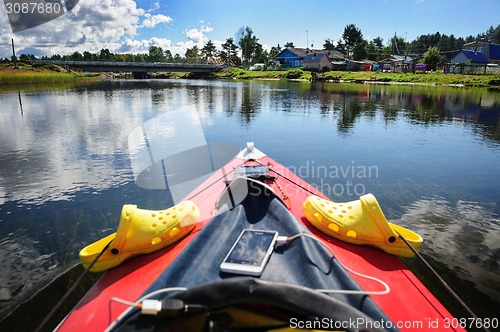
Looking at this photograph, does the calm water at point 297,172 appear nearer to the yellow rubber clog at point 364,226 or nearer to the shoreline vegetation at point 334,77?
the yellow rubber clog at point 364,226

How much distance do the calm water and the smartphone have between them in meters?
3.49

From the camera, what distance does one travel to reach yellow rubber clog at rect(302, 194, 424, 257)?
3.58m

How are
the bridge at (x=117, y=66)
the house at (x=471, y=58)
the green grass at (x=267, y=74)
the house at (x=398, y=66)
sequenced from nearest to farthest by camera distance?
the house at (x=471, y=58) → the green grass at (x=267, y=74) → the house at (x=398, y=66) → the bridge at (x=117, y=66)

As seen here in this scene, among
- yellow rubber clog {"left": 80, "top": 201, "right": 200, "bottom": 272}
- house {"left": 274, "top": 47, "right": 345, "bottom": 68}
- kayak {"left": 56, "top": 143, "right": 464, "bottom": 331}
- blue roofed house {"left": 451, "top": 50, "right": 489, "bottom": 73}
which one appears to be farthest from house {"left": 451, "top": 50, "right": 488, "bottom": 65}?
yellow rubber clog {"left": 80, "top": 201, "right": 200, "bottom": 272}

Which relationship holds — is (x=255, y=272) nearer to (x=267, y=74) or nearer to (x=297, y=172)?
(x=297, y=172)

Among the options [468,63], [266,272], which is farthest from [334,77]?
→ [266,272]

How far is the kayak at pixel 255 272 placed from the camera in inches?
78.7

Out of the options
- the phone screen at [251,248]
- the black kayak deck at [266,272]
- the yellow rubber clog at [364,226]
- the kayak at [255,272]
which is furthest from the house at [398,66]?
the phone screen at [251,248]

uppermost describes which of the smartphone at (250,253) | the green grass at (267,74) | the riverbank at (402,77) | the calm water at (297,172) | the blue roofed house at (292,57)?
the blue roofed house at (292,57)

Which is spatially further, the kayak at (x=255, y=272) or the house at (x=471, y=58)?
the house at (x=471, y=58)

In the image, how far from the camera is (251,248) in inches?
113

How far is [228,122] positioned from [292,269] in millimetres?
16350

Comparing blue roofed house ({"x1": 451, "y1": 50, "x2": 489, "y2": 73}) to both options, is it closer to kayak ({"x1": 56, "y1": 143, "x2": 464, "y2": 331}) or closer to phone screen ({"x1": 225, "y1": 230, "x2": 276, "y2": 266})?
kayak ({"x1": 56, "y1": 143, "x2": 464, "y2": 331})

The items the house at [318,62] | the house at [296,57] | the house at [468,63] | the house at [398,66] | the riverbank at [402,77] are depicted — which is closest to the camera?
the riverbank at [402,77]
